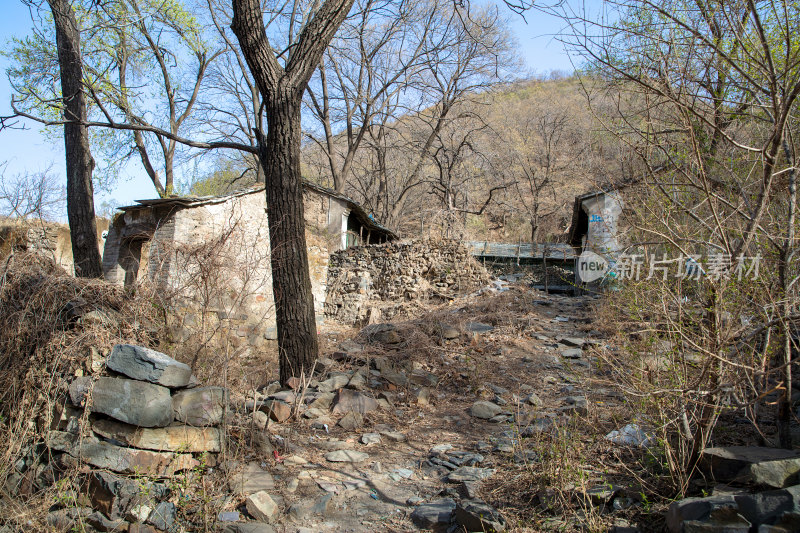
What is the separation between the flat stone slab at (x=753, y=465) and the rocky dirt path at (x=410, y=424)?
1303 mm

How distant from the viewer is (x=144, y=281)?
4.84m

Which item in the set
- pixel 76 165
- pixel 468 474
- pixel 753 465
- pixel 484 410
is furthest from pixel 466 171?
pixel 753 465

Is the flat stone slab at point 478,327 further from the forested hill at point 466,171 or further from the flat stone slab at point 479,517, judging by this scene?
the forested hill at point 466,171

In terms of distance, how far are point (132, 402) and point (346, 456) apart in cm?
175

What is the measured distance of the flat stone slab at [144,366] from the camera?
3.82 metres

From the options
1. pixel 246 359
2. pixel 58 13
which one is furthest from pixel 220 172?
pixel 246 359

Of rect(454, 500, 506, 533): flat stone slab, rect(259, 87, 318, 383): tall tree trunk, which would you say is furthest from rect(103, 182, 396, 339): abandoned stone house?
rect(454, 500, 506, 533): flat stone slab

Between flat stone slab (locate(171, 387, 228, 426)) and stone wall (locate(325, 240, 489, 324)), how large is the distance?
353 inches

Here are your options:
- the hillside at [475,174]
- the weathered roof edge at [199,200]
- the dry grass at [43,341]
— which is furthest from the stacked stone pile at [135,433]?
the hillside at [475,174]

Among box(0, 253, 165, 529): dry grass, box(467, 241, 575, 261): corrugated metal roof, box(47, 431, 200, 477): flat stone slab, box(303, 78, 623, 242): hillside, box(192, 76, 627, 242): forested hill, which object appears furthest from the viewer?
box(303, 78, 623, 242): hillside

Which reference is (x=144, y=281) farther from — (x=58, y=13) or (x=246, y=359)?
(x=58, y=13)

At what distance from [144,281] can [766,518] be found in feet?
16.0

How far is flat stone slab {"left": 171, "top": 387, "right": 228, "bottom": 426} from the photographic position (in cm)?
388

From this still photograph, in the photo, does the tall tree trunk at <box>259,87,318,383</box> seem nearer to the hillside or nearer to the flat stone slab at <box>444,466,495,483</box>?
the flat stone slab at <box>444,466,495,483</box>
